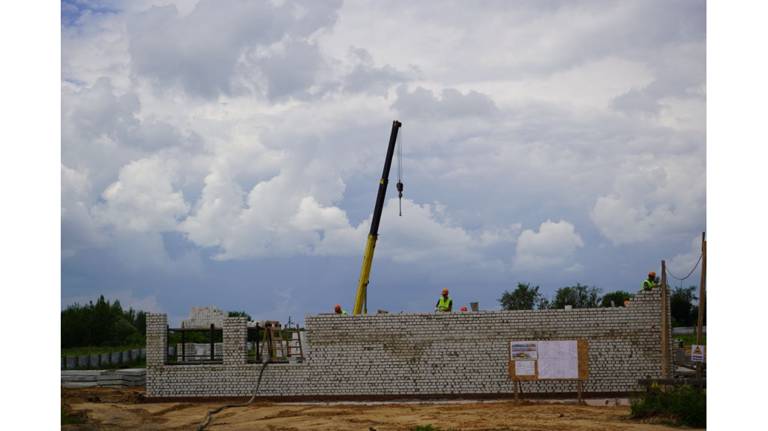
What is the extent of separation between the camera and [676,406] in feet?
58.4

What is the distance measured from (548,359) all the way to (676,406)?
12.9 ft

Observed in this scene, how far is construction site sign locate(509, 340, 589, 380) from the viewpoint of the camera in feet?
69.3

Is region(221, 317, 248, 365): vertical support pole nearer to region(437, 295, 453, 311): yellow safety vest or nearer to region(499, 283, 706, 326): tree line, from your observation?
region(437, 295, 453, 311): yellow safety vest

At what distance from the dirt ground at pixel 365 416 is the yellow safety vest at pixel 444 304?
240cm

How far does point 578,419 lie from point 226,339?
30.9ft

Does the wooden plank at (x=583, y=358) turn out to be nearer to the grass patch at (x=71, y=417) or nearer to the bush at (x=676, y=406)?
the bush at (x=676, y=406)

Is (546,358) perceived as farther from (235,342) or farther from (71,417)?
(71,417)

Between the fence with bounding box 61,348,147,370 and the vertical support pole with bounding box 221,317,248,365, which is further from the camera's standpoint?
the fence with bounding box 61,348,147,370

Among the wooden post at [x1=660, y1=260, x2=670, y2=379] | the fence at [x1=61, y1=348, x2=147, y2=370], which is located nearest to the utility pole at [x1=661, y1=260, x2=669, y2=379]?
the wooden post at [x1=660, y1=260, x2=670, y2=379]

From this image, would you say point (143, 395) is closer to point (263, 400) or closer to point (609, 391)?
point (263, 400)

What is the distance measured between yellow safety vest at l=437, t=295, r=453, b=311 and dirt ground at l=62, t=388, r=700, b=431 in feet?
7.86

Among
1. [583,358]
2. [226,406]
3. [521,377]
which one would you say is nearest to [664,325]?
[583,358]

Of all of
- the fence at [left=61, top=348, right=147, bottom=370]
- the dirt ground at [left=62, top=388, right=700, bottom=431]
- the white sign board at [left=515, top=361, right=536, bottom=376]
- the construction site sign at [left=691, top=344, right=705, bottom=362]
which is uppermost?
the construction site sign at [left=691, top=344, right=705, bottom=362]

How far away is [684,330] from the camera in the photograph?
49.2 meters
